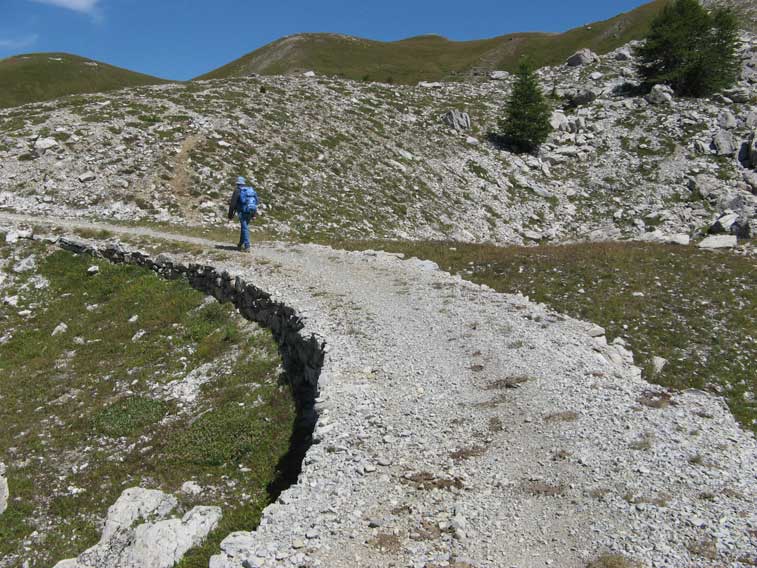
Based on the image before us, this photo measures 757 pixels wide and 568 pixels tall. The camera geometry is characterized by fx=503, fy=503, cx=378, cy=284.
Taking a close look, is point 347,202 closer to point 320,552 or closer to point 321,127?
point 321,127

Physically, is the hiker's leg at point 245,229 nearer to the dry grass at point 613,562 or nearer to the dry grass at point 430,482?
the dry grass at point 430,482

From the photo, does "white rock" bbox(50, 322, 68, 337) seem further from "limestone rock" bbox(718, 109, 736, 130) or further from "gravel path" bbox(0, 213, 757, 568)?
"limestone rock" bbox(718, 109, 736, 130)

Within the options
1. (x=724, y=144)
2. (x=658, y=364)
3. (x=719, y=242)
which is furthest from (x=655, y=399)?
(x=724, y=144)

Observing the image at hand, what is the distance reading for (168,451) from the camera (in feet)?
43.9

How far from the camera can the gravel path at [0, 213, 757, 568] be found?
7.36 metres

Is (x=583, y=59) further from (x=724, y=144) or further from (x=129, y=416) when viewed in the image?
(x=129, y=416)

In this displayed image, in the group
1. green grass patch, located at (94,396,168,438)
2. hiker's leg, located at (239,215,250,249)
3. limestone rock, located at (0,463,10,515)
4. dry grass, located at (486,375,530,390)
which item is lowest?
limestone rock, located at (0,463,10,515)

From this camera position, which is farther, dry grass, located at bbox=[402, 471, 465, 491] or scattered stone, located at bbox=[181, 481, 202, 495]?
→ scattered stone, located at bbox=[181, 481, 202, 495]

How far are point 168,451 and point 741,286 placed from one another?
889 inches

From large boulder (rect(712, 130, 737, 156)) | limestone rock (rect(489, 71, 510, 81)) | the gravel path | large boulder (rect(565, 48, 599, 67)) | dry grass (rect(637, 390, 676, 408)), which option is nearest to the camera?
the gravel path

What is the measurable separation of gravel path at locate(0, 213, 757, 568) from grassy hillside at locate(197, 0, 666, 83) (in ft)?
256

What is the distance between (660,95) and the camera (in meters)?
56.8

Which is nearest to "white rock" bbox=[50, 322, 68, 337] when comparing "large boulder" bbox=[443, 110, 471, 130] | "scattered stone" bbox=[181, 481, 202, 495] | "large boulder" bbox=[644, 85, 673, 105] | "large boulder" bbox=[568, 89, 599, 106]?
"scattered stone" bbox=[181, 481, 202, 495]

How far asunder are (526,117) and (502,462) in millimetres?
48787
